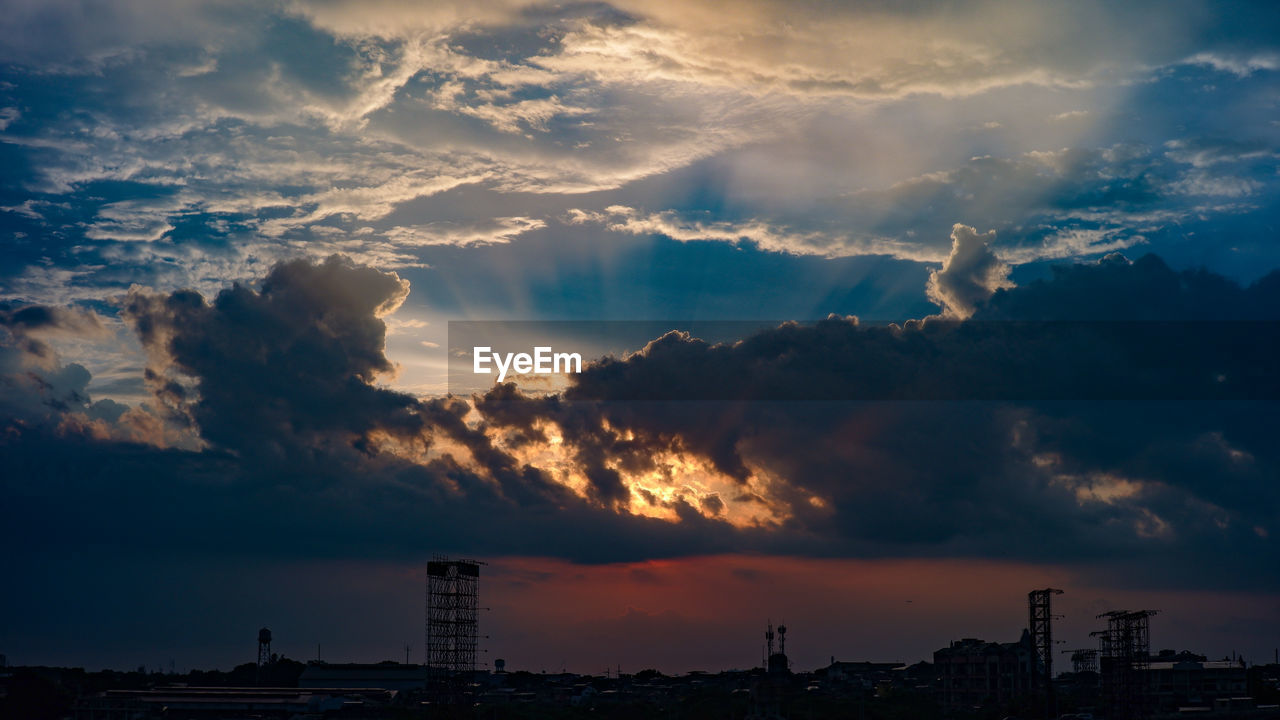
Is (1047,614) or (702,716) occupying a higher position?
(1047,614)

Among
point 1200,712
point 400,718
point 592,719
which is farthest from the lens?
point 592,719

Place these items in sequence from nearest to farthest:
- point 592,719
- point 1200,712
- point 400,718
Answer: point 1200,712, point 400,718, point 592,719

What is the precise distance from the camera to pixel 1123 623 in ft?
511

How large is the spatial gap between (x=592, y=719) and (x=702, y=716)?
67.3ft

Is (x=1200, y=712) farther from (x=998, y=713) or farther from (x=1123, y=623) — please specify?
(x=998, y=713)

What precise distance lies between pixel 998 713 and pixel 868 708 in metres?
21.5

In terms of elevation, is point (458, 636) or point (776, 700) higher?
point (458, 636)

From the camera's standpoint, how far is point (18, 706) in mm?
192500

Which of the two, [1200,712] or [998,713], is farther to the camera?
[998,713]

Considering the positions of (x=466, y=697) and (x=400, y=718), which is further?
(x=400, y=718)

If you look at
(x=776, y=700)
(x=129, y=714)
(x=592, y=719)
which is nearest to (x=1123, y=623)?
(x=776, y=700)

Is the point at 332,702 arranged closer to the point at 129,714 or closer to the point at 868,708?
the point at 129,714

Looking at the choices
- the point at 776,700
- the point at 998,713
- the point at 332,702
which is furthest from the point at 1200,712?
the point at 332,702

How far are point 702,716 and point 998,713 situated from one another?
49.3m
